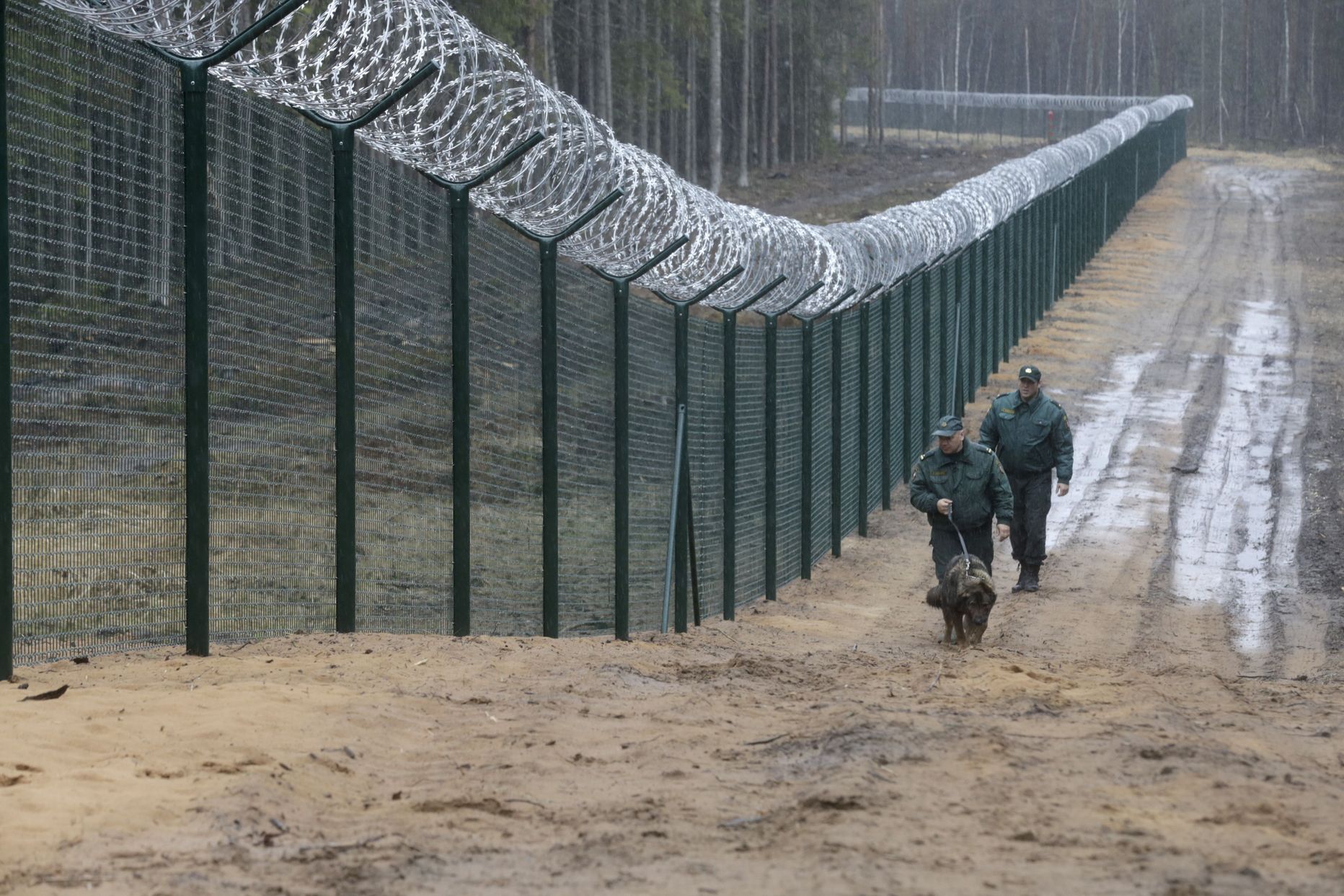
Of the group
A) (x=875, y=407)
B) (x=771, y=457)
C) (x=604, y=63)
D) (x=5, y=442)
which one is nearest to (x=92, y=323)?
(x=5, y=442)

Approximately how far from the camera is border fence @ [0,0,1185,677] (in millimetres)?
6250

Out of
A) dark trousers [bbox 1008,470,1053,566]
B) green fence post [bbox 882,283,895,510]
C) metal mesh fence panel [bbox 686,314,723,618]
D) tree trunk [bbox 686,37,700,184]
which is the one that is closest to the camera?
metal mesh fence panel [bbox 686,314,723,618]

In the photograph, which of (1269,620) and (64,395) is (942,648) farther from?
(64,395)

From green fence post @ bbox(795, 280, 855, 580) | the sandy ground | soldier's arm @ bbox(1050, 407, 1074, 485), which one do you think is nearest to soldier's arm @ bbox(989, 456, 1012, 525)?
the sandy ground

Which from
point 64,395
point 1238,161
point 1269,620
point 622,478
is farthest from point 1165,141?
point 64,395

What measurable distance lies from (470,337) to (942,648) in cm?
328

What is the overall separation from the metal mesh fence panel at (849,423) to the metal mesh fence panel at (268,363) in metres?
7.50

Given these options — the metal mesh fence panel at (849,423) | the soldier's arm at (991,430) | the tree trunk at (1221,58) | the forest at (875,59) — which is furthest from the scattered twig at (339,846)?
the tree trunk at (1221,58)

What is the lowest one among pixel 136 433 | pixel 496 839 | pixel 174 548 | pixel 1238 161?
pixel 496 839

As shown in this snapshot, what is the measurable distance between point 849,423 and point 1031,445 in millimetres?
3297

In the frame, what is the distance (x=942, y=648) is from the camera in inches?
386

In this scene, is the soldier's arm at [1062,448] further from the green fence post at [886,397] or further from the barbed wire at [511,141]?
the green fence post at [886,397]

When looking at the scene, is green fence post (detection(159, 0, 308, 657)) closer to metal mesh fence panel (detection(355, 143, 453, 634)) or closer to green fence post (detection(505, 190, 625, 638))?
metal mesh fence panel (detection(355, 143, 453, 634))

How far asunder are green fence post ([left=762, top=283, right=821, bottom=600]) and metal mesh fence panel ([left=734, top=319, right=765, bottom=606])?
0.10 m
